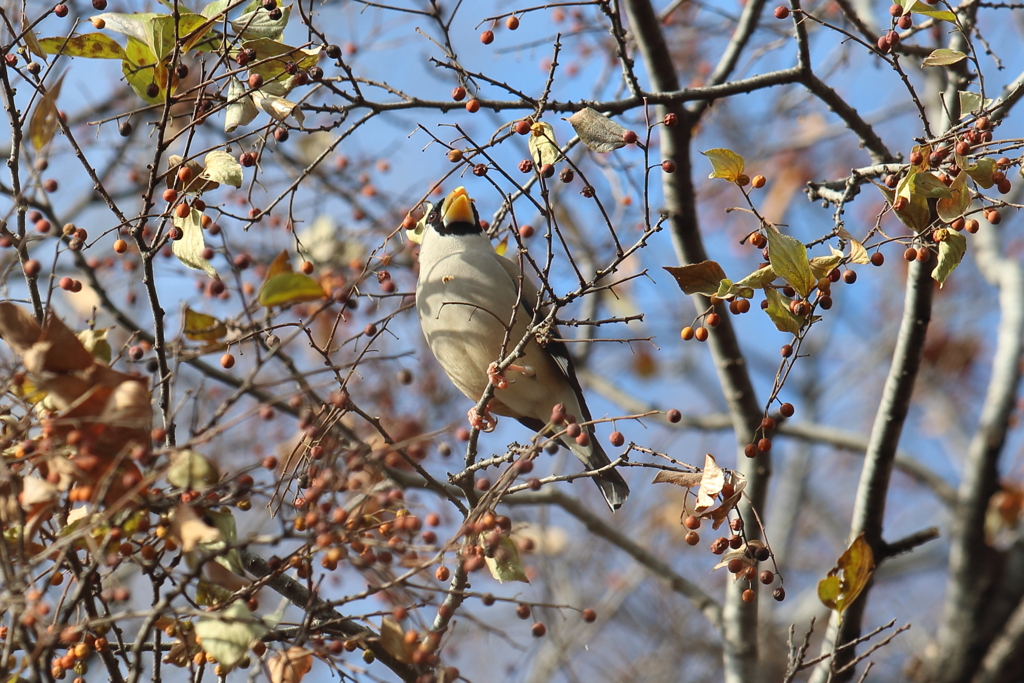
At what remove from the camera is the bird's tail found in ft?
12.9

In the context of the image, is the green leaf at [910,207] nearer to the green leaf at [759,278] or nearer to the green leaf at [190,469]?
the green leaf at [759,278]

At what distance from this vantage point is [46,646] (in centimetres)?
177

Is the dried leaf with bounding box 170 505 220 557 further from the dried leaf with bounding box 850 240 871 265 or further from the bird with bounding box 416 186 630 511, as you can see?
the bird with bounding box 416 186 630 511

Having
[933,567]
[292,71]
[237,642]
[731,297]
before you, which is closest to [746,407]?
[731,297]

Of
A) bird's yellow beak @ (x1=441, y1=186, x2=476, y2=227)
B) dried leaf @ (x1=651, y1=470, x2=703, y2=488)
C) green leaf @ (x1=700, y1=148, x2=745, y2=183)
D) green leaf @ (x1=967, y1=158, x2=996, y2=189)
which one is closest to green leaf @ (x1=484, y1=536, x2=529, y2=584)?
dried leaf @ (x1=651, y1=470, x2=703, y2=488)

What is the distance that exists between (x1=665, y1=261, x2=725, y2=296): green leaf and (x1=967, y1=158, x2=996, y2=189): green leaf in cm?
66

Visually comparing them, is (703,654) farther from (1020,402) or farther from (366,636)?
(366,636)

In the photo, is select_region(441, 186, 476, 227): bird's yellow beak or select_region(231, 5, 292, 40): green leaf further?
select_region(441, 186, 476, 227): bird's yellow beak

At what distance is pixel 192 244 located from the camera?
2670 millimetres

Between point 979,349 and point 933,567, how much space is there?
279cm

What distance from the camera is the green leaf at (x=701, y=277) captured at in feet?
8.28

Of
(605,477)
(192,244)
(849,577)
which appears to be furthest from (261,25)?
(849,577)

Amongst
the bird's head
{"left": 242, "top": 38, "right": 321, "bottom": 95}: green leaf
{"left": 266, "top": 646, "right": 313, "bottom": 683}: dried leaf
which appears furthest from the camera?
the bird's head

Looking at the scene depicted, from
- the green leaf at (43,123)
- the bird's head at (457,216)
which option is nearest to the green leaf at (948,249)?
the green leaf at (43,123)
